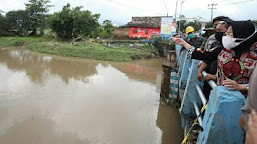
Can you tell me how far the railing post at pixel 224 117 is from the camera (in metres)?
1.31

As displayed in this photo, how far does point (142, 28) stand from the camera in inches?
1061

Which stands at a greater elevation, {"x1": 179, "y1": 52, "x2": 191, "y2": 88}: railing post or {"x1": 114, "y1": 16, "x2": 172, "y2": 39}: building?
{"x1": 114, "y1": 16, "x2": 172, "y2": 39}: building

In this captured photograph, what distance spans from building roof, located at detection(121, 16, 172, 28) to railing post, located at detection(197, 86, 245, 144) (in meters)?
25.6

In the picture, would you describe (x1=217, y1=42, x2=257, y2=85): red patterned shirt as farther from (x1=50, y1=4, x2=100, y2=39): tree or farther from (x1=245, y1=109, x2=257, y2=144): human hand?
(x1=50, y1=4, x2=100, y2=39): tree

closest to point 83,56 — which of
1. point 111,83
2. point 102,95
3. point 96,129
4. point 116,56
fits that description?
point 116,56

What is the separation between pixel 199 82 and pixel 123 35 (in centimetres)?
2614

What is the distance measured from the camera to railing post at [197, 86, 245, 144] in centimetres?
131

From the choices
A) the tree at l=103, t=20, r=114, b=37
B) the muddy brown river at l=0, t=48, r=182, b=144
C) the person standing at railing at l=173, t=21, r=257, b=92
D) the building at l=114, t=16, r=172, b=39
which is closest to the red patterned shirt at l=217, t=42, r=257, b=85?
the person standing at railing at l=173, t=21, r=257, b=92

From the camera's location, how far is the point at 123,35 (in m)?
28.2

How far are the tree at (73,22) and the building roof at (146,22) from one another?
5628 millimetres

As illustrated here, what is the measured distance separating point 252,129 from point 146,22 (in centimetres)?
2773

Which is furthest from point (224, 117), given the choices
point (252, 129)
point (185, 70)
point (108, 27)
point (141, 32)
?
point (108, 27)

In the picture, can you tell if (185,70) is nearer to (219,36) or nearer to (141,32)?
(219,36)

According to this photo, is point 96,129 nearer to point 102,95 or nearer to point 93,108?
point 93,108
